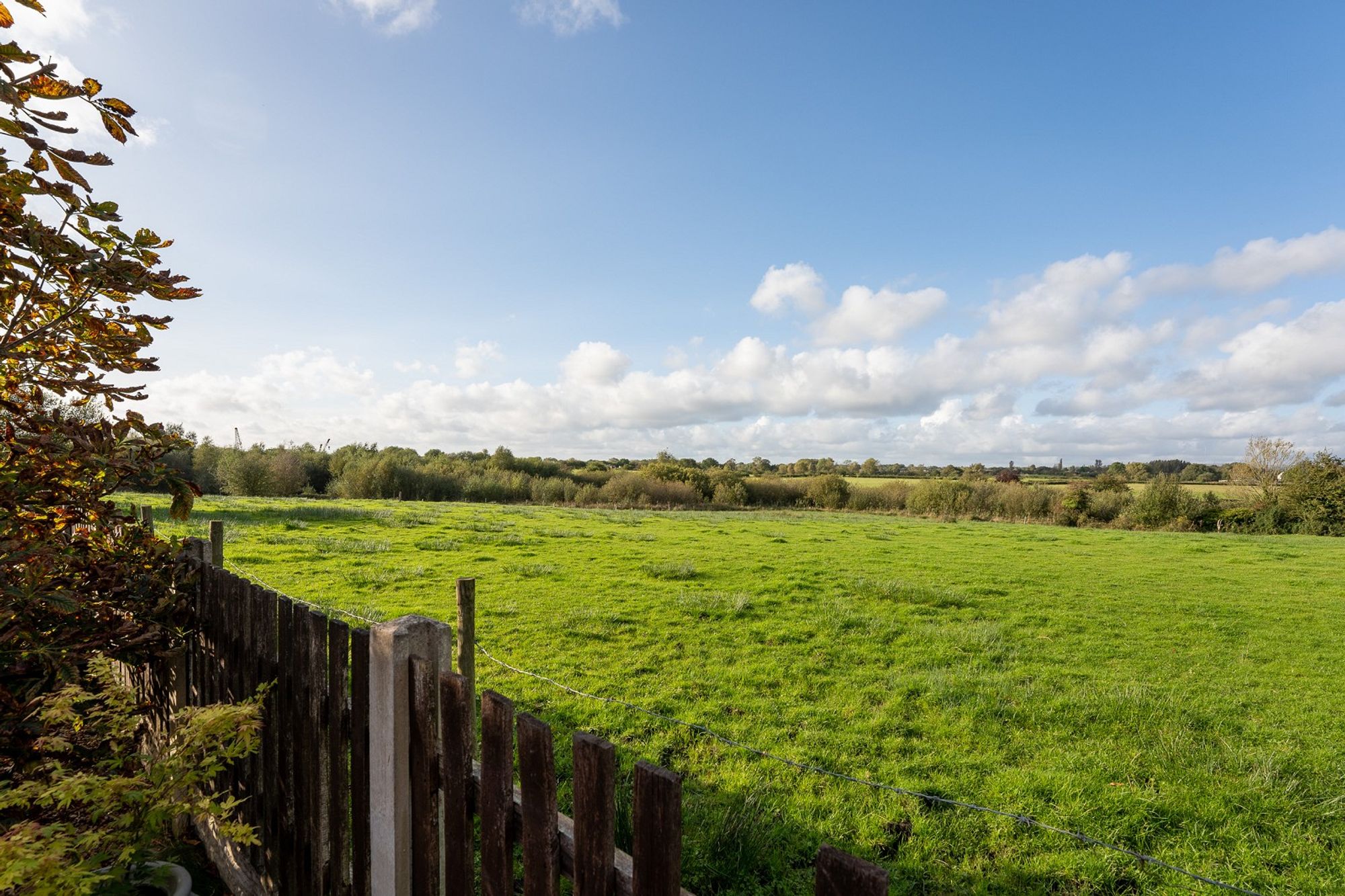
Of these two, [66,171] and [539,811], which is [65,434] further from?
[539,811]

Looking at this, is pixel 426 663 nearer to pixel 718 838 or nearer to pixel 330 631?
pixel 330 631

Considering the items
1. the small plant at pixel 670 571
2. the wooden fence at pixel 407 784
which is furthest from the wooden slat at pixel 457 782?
the small plant at pixel 670 571

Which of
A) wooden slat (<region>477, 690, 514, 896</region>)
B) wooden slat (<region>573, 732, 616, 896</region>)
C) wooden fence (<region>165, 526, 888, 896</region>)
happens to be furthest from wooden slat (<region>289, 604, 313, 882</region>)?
wooden slat (<region>573, 732, 616, 896</region>)

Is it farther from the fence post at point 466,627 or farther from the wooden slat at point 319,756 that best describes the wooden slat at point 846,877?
the fence post at point 466,627

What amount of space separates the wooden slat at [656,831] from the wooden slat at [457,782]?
72 centimetres

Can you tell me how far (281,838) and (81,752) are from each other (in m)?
0.99

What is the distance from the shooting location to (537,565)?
12.5 metres

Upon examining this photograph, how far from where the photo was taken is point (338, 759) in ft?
7.66

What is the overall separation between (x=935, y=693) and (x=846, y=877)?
228 inches

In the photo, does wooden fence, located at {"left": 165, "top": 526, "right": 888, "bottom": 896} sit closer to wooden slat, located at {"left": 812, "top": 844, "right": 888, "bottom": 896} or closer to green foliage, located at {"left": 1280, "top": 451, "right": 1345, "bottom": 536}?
wooden slat, located at {"left": 812, "top": 844, "right": 888, "bottom": 896}

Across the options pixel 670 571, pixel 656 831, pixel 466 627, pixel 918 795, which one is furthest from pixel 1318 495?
pixel 656 831

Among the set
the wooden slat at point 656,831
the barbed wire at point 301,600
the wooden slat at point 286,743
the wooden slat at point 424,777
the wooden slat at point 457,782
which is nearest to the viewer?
the wooden slat at point 656,831

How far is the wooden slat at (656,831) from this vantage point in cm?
129

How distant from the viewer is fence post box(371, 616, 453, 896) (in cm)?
202
